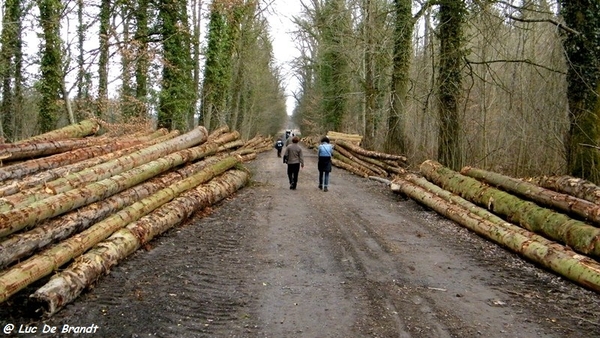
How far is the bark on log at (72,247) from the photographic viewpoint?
14.1 feet

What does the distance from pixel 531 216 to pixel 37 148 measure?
8.89m

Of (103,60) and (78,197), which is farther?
(103,60)

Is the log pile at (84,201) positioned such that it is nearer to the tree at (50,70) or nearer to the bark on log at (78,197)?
the bark on log at (78,197)

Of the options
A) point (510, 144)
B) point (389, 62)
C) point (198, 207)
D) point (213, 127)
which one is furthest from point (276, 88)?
point (198, 207)

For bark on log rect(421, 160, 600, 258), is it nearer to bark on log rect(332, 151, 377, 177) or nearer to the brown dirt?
the brown dirt

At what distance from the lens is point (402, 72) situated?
56.0 feet

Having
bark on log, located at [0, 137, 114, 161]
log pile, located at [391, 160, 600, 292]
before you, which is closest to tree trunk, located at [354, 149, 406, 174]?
log pile, located at [391, 160, 600, 292]

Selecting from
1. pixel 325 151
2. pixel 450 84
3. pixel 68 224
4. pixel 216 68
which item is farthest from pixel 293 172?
pixel 216 68

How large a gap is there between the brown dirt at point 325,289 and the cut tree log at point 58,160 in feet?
7.77

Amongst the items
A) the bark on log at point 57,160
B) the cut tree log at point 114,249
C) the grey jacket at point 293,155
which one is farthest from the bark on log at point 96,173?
the grey jacket at point 293,155

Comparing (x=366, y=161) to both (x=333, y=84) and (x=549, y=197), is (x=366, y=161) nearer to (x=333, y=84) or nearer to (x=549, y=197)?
(x=549, y=197)

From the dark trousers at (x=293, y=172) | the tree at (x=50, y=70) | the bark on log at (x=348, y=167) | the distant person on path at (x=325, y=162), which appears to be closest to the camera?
the distant person on path at (x=325, y=162)

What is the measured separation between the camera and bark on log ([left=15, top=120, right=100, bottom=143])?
9.38 m

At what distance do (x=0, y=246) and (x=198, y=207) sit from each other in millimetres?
4572
